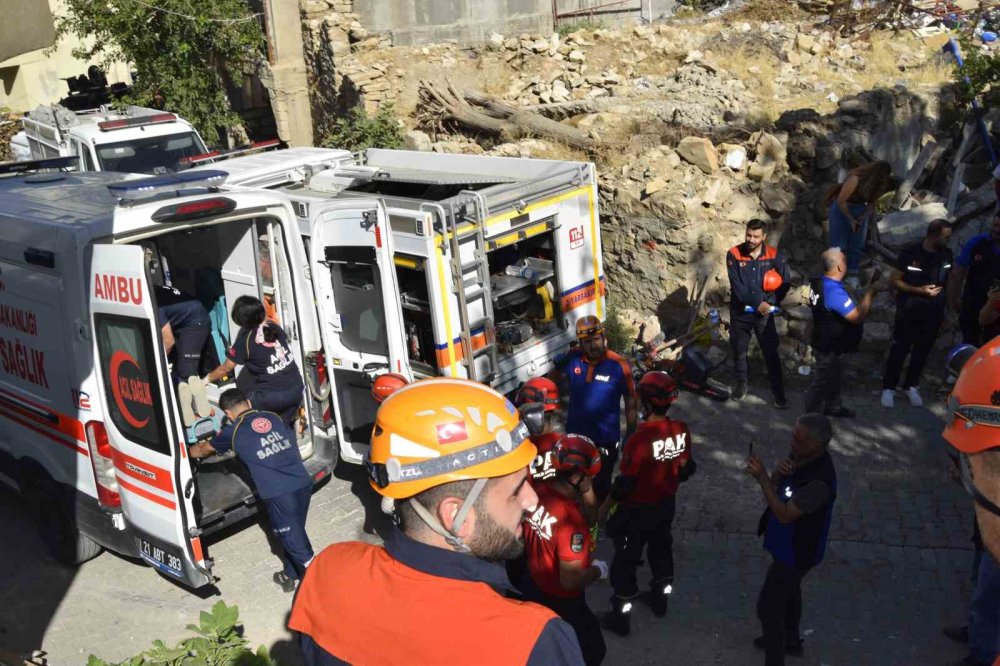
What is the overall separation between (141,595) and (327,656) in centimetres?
484

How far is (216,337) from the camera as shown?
27.6ft

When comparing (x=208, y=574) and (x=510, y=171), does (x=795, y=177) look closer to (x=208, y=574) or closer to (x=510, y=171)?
(x=510, y=171)

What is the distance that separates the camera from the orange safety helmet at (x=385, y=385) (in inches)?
248

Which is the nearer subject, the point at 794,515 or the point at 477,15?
the point at 794,515

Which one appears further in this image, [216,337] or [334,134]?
[334,134]

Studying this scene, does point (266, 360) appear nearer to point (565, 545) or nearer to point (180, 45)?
point (565, 545)

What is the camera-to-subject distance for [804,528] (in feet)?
15.7

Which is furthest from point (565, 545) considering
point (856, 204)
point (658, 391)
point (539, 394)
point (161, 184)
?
point (856, 204)

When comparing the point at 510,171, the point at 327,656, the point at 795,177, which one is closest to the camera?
the point at 327,656

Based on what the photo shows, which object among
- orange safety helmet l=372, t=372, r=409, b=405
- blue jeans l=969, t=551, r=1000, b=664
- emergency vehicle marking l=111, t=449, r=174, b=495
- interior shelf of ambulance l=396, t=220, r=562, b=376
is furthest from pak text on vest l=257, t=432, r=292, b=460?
blue jeans l=969, t=551, r=1000, b=664

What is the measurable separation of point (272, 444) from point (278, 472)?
7.7 inches

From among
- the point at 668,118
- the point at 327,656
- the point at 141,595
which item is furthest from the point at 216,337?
the point at 668,118

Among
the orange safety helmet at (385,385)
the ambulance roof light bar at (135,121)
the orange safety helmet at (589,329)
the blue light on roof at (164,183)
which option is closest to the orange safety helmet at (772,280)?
the orange safety helmet at (589,329)

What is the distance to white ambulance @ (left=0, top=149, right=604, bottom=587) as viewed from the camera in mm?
5625
